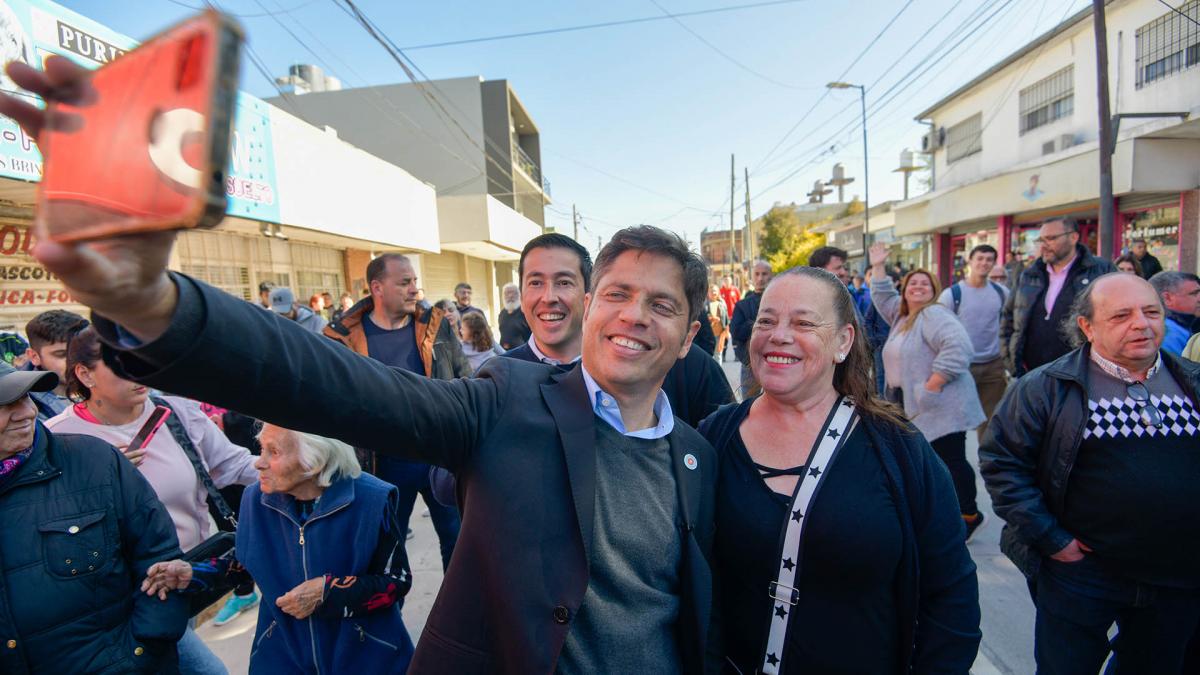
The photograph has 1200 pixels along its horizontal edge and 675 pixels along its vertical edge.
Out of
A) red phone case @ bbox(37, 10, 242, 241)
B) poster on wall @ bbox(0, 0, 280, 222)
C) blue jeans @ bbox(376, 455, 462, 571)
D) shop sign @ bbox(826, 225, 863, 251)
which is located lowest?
blue jeans @ bbox(376, 455, 462, 571)

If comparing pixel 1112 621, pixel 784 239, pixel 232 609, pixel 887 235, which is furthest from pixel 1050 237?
pixel 784 239

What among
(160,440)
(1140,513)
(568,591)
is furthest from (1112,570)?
(160,440)

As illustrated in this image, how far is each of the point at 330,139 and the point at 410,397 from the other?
439 inches

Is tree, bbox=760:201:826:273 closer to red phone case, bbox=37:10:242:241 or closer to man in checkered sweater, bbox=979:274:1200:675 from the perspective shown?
man in checkered sweater, bbox=979:274:1200:675

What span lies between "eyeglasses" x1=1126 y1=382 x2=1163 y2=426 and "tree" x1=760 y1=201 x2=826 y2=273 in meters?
33.6

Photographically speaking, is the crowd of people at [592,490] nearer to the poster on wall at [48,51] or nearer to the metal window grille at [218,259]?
the poster on wall at [48,51]

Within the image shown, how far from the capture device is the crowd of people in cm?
103

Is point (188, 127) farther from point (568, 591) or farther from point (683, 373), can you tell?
point (683, 373)

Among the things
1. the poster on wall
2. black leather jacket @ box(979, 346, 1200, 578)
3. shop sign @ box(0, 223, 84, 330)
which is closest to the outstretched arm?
black leather jacket @ box(979, 346, 1200, 578)

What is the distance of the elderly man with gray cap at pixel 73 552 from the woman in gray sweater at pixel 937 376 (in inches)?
164

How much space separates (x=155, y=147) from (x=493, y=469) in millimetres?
776

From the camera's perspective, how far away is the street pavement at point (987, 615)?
9.66 feet

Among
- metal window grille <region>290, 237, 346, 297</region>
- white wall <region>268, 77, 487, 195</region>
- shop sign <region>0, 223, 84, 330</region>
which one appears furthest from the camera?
white wall <region>268, 77, 487, 195</region>

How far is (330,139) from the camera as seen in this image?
34.3 ft
